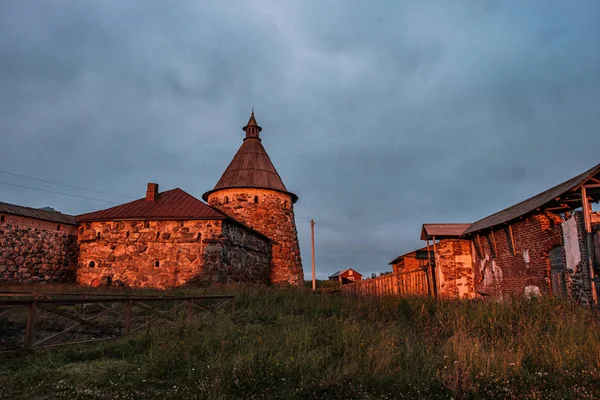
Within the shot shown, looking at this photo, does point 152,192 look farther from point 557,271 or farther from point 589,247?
point 589,247

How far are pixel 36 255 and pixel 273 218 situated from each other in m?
13.0

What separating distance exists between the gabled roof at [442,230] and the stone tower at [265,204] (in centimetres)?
1036

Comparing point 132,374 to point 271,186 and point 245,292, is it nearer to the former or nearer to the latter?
point 245,292

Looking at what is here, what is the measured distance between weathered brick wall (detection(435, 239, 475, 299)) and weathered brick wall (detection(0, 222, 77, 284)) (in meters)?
18.8

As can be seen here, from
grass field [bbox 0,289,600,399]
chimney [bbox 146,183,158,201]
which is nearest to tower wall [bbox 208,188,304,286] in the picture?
chimney [bbox 146,183,158,201]

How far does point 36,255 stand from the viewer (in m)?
19.4

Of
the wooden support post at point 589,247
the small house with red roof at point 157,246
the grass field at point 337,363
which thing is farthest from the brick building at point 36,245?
the wooden support post at point 589,247

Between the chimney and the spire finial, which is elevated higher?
the spire finial

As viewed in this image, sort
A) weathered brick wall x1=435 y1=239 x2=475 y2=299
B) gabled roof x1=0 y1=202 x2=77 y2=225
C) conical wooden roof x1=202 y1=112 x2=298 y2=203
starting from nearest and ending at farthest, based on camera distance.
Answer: weathered brick wall x1=435 y1=239 x2=475 y2=299
gabled roof x1=0 y1=202 x2=77 y2=225
conical wooden roof x1=202 y1=112 x2=298 y2=203

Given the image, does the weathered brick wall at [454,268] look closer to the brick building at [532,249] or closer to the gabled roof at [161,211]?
the brick building at [532,249]

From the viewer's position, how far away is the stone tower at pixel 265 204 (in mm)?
25094

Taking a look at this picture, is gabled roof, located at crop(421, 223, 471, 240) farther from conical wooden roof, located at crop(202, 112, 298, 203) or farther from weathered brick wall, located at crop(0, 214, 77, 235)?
weathered brick wall, located at crop(0, 214, 77, 235)

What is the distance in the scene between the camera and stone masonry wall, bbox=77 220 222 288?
64.4ft

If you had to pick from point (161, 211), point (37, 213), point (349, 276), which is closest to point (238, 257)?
point (161, 211)
